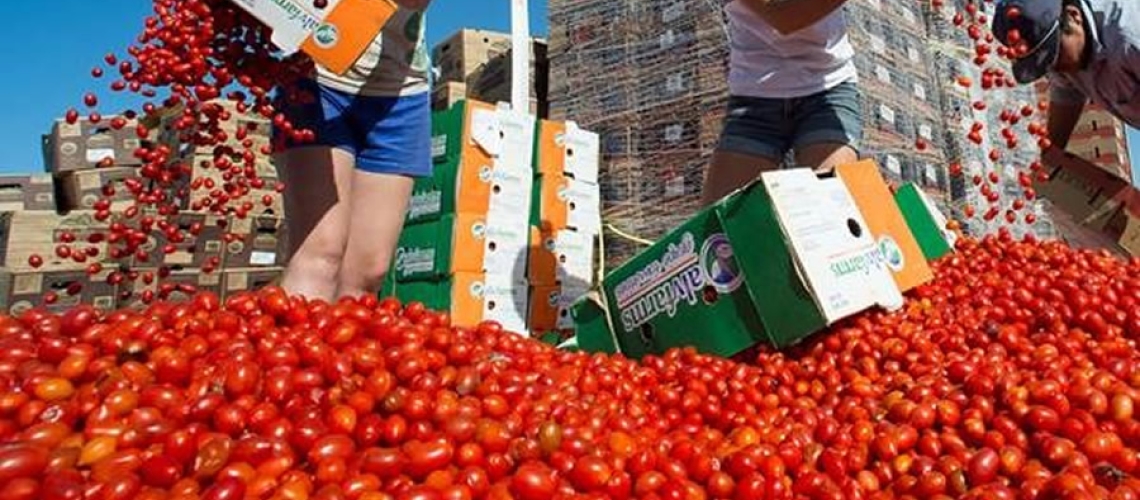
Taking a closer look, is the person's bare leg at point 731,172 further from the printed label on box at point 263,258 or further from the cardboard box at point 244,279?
the printed label on box at point 263,258

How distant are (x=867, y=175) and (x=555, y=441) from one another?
2.08 metres

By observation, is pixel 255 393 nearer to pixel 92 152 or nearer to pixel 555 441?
pixel 555 441

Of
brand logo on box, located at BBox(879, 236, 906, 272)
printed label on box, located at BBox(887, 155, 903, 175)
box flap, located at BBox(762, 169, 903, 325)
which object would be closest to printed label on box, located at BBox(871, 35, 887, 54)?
printed label on box, located at BBox(887, 155, 903, 175)

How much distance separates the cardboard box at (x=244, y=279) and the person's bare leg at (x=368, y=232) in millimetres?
4814

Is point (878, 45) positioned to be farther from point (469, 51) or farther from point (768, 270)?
point (768, 270)

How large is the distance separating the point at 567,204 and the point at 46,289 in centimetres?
488

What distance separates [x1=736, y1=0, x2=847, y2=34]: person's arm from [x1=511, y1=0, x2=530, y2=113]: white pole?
4.59 m

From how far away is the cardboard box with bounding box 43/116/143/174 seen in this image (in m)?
9.05

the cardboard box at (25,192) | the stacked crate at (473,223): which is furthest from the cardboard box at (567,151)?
the cardboard box at (25,192)

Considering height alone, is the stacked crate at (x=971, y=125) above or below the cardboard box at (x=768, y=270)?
below

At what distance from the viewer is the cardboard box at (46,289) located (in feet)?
24.3

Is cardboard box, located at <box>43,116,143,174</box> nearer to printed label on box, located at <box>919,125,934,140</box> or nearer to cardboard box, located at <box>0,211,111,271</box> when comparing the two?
cardboard box, located at <box>0,211,111,271</box>

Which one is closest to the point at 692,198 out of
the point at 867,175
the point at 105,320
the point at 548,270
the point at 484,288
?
the point at 548,270

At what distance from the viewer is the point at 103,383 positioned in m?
1.71
